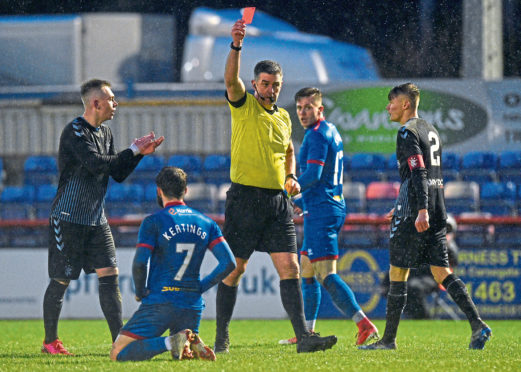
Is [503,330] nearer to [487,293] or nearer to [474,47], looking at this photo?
[487,293]

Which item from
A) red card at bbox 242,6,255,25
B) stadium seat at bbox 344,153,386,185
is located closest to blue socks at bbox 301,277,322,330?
red card at bbox 242,6,255,25

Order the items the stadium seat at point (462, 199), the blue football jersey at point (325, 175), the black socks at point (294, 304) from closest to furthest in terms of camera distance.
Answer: the black socks at point (294, 304) → the blue football jersey at point (325, 175) → the stadium seat at point (462, 199)

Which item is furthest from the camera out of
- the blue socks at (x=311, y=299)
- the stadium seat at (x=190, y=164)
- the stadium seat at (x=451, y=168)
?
the stadium seat at (x=190, y=164)

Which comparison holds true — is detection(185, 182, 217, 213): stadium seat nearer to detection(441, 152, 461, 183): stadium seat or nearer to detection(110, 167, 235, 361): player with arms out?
detection(441, 152, 461, 183): stadium seat


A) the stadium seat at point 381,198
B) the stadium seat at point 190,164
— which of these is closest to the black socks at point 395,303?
the stadium seat at point 381,198

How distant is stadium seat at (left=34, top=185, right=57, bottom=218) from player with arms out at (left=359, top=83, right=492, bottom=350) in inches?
382

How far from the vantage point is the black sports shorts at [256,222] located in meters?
6.22

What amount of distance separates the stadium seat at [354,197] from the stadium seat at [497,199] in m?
1.90

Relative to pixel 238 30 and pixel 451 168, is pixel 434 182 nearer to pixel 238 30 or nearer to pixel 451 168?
pixel 238 30

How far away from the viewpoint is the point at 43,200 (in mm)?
15297

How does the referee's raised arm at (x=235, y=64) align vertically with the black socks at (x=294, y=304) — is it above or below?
above

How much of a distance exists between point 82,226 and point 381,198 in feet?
29.2

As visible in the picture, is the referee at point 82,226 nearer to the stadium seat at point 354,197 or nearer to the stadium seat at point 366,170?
the stadium seat at point 354,197

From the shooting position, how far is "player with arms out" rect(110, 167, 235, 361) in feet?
18.2
